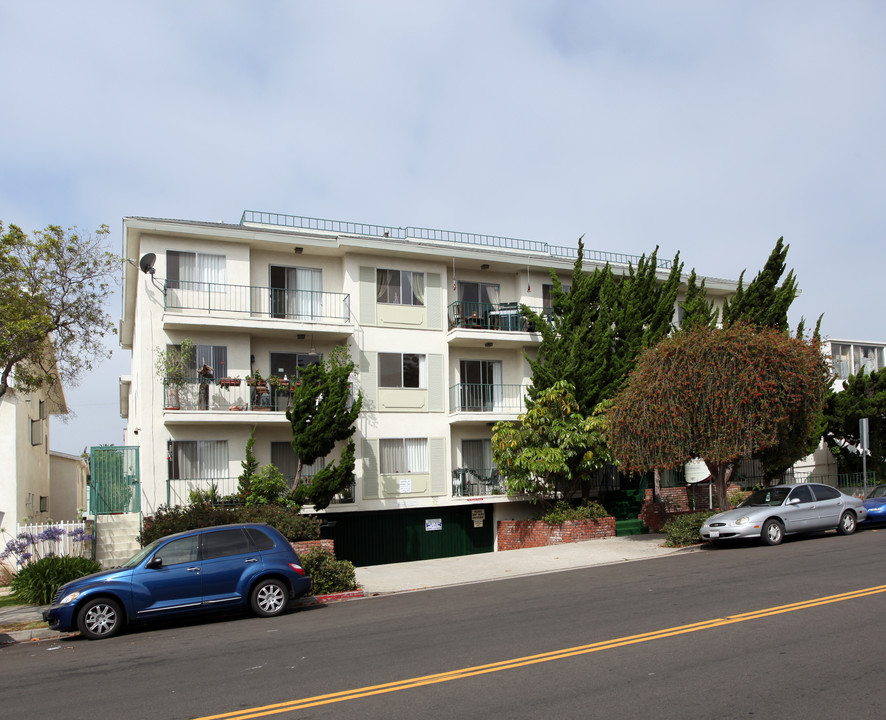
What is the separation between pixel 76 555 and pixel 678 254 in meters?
21.1

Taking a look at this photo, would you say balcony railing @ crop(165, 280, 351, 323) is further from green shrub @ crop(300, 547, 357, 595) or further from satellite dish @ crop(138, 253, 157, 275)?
green shrub @ crop(300, 547, 357, 595)

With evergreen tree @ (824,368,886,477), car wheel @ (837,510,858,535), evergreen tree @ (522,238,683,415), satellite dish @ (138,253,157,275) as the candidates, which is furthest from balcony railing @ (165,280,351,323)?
evergreen tree @ (824,368,886,477)

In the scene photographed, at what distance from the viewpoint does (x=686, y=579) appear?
44.3ft

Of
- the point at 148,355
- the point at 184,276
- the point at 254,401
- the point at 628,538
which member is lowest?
the point at 628,538

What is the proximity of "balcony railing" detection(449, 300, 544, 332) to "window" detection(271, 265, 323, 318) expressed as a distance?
15.2 feet

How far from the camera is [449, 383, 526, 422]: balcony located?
25828mm

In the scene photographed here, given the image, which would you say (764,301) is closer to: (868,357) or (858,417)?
(858,417)

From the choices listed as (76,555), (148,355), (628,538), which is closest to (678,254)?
(628,538)

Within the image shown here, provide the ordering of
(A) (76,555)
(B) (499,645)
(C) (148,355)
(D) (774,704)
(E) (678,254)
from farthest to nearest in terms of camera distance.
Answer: (E) (678,254) → (C) (148,355) → (A) (76,555) → (B) (499,645) → (D) (774,704)

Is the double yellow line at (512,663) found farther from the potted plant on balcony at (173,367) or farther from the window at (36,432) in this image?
the window at (36,432)

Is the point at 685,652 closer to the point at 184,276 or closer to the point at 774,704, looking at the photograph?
the point at 774,704

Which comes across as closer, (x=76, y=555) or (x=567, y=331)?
(x=76, y=555)

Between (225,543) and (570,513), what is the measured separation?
12773 mm

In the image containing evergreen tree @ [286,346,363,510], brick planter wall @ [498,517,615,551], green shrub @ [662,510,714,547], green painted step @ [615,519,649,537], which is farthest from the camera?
green painted step @ [615,519,649,537]
